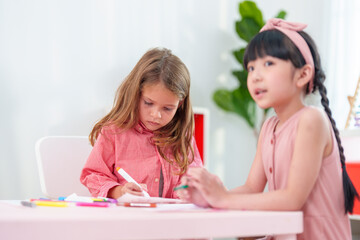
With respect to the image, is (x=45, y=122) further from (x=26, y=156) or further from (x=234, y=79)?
(x=234, y=79)

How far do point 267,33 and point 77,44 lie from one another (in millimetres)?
2209

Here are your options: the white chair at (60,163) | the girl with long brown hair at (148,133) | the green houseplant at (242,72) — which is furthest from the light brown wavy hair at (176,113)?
the green houseplant at (242,72)

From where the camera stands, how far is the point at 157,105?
1.56 meters

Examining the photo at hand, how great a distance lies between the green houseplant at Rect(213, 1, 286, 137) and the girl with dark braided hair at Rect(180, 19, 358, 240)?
2.57 metres

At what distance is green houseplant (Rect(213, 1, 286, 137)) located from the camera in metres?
3.57

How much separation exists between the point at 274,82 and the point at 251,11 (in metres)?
2.79

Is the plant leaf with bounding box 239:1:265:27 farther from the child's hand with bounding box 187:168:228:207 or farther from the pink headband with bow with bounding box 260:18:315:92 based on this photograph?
the child's hand with bounding box 187:168:228:207

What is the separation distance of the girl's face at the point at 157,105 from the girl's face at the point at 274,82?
0.64 m

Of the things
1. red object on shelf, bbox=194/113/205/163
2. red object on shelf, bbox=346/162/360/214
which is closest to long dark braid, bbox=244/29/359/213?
red object on shelf, bbox=346/162/360/214

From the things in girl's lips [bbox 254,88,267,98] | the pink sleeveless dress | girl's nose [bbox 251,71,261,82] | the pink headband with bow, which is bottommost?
the pink sleeveless dress

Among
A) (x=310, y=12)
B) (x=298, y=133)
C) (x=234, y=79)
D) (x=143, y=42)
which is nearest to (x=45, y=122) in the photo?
(x=143, y=42)

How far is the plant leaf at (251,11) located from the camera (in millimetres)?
3564

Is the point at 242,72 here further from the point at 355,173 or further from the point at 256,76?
the point at 256,76

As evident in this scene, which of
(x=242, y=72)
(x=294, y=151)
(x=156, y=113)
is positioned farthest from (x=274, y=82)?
(x=242, y=72)
